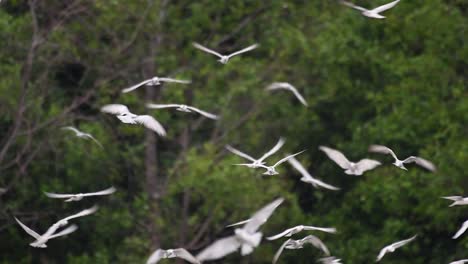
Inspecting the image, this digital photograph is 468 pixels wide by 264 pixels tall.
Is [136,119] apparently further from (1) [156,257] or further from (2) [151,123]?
(1) [156,257]

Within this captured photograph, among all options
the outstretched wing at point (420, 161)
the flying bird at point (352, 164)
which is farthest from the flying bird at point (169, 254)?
Result: the outstretched wing at point (420, 161)

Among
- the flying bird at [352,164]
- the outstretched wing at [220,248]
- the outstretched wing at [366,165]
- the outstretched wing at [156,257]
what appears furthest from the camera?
the outstretched wing at [366,165]

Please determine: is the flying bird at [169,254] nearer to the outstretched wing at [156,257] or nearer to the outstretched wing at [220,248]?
the outstretched wing at [156,257]

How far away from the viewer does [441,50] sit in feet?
76.1

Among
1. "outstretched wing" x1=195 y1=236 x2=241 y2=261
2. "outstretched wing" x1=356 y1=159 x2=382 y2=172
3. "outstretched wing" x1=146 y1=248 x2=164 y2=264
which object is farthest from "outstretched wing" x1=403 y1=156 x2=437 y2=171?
"outstretched wing" x1=195 y1=236 x2=241 y2=261

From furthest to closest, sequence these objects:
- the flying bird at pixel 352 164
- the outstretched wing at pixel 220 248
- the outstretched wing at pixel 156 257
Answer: the flying bird at pixel 352 164 → the outstretched wing at pixel 156 257 → the outstretched wing at pixel 220 248

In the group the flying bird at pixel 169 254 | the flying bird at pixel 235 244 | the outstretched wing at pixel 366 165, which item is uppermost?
the flying bird at pixel 235 244

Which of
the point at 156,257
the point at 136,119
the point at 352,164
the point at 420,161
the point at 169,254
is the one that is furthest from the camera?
the point at 420,161

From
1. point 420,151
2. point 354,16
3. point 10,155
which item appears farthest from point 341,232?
point 10,155

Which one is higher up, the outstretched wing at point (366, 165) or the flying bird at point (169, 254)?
the outstretched wing at point (366, 165)

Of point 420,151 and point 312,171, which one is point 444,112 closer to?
point 420,151

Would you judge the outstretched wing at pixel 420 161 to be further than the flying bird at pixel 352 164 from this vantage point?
Yes

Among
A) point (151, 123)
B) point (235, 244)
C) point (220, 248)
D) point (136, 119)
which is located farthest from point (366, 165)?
point (220, 248)

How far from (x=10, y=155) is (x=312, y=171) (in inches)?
197
